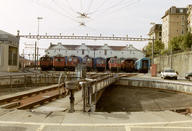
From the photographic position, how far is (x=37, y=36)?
36500 mm

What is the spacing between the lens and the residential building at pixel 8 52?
103 feet

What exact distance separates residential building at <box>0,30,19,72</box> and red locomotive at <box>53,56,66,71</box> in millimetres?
10019

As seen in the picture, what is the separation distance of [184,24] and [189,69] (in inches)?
2023

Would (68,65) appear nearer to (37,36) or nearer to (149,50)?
(37,36)

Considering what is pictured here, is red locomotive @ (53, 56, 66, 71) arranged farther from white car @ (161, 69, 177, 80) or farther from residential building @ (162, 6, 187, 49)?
residential building @ (162, 6, 187, 49)

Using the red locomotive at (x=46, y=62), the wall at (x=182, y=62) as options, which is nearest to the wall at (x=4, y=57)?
the red locomotive at (x=46, y=62)

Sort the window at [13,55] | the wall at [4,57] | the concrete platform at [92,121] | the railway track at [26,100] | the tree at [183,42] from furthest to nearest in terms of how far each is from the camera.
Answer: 1. the tree at [183,42]
2. the window at [13,55]
3. the wall at [4,57]
4. the railway track at [26,100]
5. the concrete platform at [92,121]

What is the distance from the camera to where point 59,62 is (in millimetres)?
43594

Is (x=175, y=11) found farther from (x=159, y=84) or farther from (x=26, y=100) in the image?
(x=26, y=100)

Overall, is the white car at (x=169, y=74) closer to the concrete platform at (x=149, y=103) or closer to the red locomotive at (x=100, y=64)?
the concrete platform at (x=149, y=103)

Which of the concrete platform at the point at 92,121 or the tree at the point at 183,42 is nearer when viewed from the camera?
the concrete platform at the point at 92,121

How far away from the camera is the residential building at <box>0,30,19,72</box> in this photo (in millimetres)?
31438

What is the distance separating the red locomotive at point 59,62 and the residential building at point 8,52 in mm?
10019

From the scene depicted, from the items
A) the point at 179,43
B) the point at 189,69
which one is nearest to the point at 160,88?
the point at 189,69
